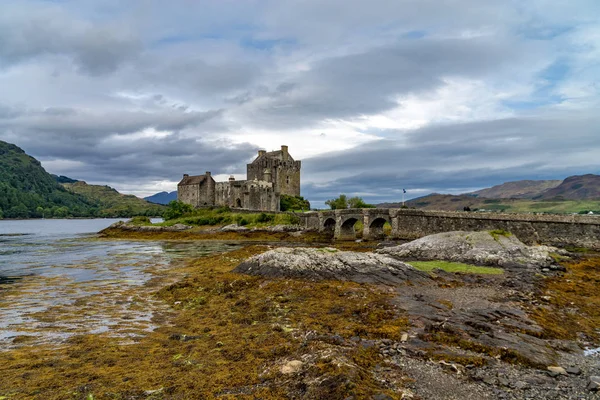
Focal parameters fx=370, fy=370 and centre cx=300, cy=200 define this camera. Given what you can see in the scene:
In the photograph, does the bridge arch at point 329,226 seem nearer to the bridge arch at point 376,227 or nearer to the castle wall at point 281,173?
the bridge arch at point 376,227

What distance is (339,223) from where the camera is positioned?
5775 cm

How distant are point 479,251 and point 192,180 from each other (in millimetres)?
80240

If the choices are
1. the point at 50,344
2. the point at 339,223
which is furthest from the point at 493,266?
the point at 339,223

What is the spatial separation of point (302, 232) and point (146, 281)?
A: 131ft

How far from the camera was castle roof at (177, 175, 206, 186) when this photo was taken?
94.0 m

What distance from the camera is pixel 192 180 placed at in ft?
317

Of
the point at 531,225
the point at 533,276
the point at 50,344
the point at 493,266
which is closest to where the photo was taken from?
the point at 50,344

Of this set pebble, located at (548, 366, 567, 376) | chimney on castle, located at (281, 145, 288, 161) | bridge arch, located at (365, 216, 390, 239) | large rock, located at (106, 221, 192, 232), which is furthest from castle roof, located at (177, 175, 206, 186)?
pebble, located at (548, 366, 567, 376)

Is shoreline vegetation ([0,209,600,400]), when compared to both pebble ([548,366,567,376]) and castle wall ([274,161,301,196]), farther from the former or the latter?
castle wall ([274,161,301,196])

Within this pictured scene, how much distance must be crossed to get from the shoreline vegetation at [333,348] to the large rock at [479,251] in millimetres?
7318

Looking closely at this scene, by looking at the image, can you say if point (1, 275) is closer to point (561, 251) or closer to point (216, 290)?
point (216, 290)

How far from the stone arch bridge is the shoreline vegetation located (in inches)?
A: 787

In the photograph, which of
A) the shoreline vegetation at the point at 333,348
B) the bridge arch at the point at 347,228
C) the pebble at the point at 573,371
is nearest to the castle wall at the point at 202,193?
the bridge arch at the point at 347,228

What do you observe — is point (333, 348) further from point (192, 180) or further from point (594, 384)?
point (192, 180)
